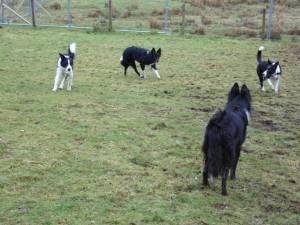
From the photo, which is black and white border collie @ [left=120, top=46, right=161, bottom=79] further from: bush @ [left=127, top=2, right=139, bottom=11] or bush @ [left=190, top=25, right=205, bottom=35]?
bush @ [left=127, top=2, right=139, bottom=11]

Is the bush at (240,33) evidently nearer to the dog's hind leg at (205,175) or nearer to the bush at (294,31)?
the bush at (294,31)

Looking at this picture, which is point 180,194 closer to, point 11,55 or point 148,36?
point 11,55

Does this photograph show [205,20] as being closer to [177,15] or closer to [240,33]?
[177,15]

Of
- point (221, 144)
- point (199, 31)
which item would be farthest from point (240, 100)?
point (199, 31)

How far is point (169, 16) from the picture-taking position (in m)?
26.7

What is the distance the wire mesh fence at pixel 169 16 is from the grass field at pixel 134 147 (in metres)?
7.80

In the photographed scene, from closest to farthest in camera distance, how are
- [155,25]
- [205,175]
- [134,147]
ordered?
[205,175] → [134,147] → [155,25]

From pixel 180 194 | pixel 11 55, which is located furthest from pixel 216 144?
pixel 11 55

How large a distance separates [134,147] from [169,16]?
19.5 metres

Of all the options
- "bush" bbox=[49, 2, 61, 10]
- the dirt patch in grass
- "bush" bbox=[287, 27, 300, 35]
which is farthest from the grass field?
"bush" bbox=[49, 2, 61, 10]

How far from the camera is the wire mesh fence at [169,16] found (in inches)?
919

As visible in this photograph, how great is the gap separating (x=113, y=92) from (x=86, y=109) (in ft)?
5.94

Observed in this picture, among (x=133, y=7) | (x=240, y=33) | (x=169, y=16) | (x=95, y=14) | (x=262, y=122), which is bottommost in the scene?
(x=262, y=122)

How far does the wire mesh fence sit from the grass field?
7799 mm
